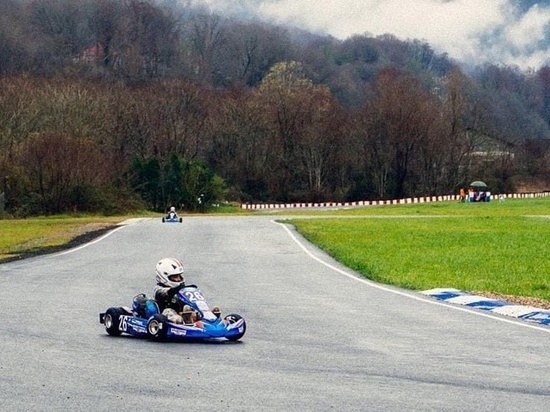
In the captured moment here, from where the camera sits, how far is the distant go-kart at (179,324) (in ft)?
42.1

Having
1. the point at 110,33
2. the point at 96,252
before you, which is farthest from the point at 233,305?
the point at 110,33

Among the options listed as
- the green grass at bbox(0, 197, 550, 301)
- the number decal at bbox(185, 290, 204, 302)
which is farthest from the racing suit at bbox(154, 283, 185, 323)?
the green grass at bbox(0, 197, 550, 301)

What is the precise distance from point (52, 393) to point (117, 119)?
88966 mm

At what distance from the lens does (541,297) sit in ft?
62.0

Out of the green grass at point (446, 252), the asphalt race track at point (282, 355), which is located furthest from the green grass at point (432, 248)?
the asphalt race track at point (282, 355)

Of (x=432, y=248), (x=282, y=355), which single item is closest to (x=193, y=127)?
(x=432, y=248)

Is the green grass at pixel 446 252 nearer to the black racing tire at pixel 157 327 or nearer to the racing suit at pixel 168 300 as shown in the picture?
the racing suit at pixel 168 300

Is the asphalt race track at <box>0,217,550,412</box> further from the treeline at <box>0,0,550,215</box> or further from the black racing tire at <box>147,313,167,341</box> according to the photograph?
the treeline at <box>0,0,550,215</box>

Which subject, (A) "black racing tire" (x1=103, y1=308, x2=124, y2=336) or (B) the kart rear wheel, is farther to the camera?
(A) "black racing tire" (x1=103, y1=308, x2=124, y2=336)

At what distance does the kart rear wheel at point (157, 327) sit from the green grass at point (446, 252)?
8281 mm

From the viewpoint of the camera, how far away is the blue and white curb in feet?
52.0

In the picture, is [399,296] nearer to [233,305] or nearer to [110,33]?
[233,305]

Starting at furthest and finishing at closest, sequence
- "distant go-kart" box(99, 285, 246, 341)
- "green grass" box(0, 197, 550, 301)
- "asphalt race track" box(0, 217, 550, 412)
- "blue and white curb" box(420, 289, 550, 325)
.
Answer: "green grass" box(0, 197, 550, 301) → "blue and white curb" box(420, 289, 550, 325) → "distant go-kart" box(99, 285, 246, 341) → "asphalt race track" box(0, 217, 550, 412)

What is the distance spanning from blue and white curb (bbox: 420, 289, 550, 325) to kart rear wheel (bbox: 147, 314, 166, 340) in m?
5.42
